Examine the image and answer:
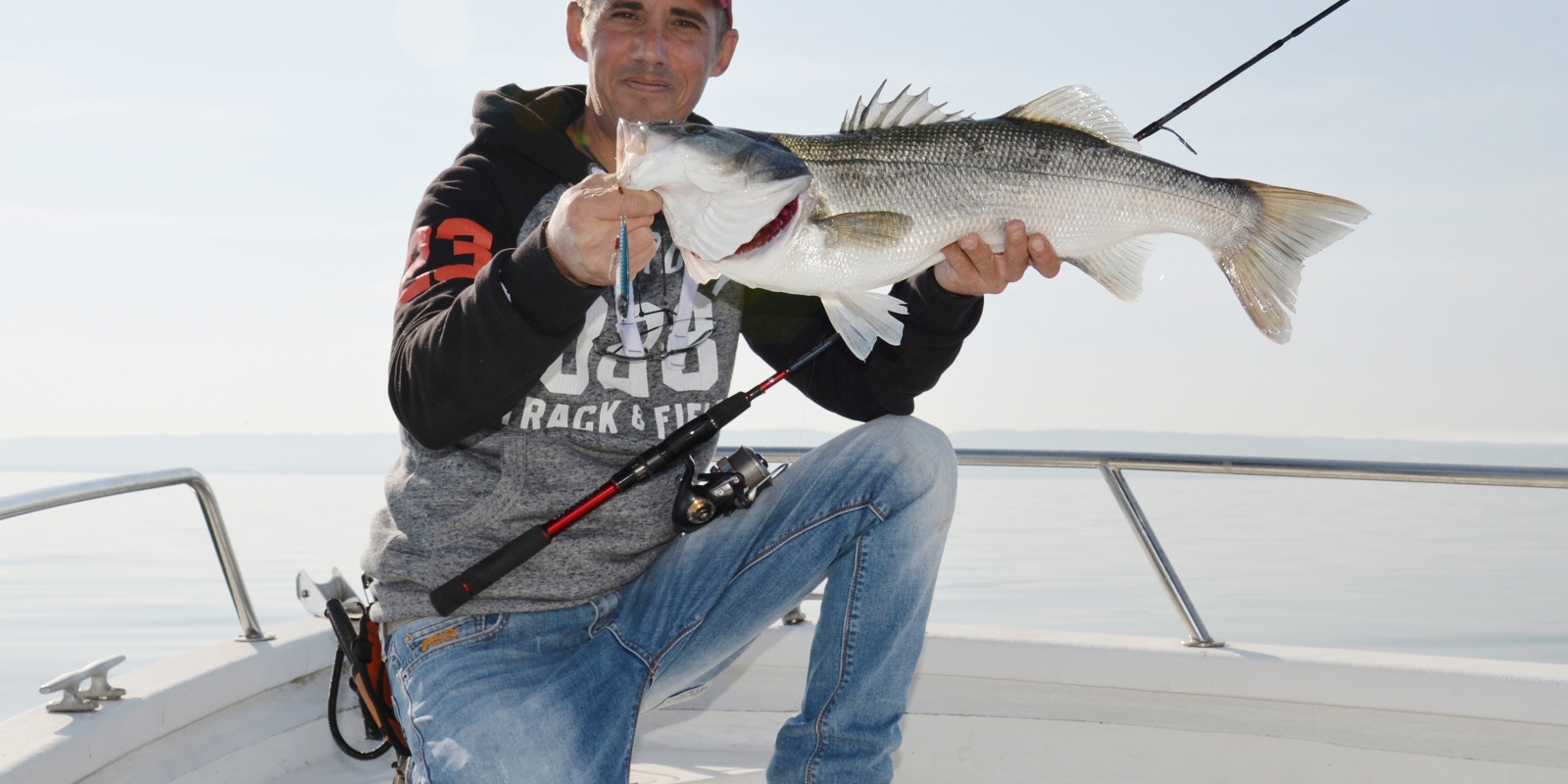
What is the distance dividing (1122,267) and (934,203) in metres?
0.51

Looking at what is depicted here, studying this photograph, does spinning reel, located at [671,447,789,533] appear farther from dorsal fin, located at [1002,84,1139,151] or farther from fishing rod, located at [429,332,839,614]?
dorsal fin, located at [1002,84,1139,151]

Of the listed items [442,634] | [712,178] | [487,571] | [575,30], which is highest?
[575,30]

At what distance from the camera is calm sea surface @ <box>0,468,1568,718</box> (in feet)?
31.7

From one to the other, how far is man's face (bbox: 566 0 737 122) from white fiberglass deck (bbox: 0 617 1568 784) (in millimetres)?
1710

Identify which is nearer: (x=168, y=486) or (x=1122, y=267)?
(x=1122, y=267)

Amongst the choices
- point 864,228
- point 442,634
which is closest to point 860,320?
point 864,228

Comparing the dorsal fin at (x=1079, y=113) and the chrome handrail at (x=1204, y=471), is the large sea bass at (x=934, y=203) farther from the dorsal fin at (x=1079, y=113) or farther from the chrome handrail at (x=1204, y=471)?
the chrome handrail at (x=1204, y=471)

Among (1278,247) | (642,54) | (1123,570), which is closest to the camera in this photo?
(1278,247)

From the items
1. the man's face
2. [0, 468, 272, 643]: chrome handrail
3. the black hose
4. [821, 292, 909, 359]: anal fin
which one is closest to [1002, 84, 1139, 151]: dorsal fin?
[821, 292, 909, 359]: anal fin

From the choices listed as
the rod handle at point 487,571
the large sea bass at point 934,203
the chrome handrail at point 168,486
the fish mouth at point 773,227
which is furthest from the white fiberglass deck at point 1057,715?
the fish mouth at point 773,227

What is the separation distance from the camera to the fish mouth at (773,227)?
6.21ft

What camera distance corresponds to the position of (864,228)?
6.61 ft

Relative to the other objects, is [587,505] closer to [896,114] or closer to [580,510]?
[580,510]

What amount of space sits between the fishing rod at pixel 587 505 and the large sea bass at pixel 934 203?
0.34 m
